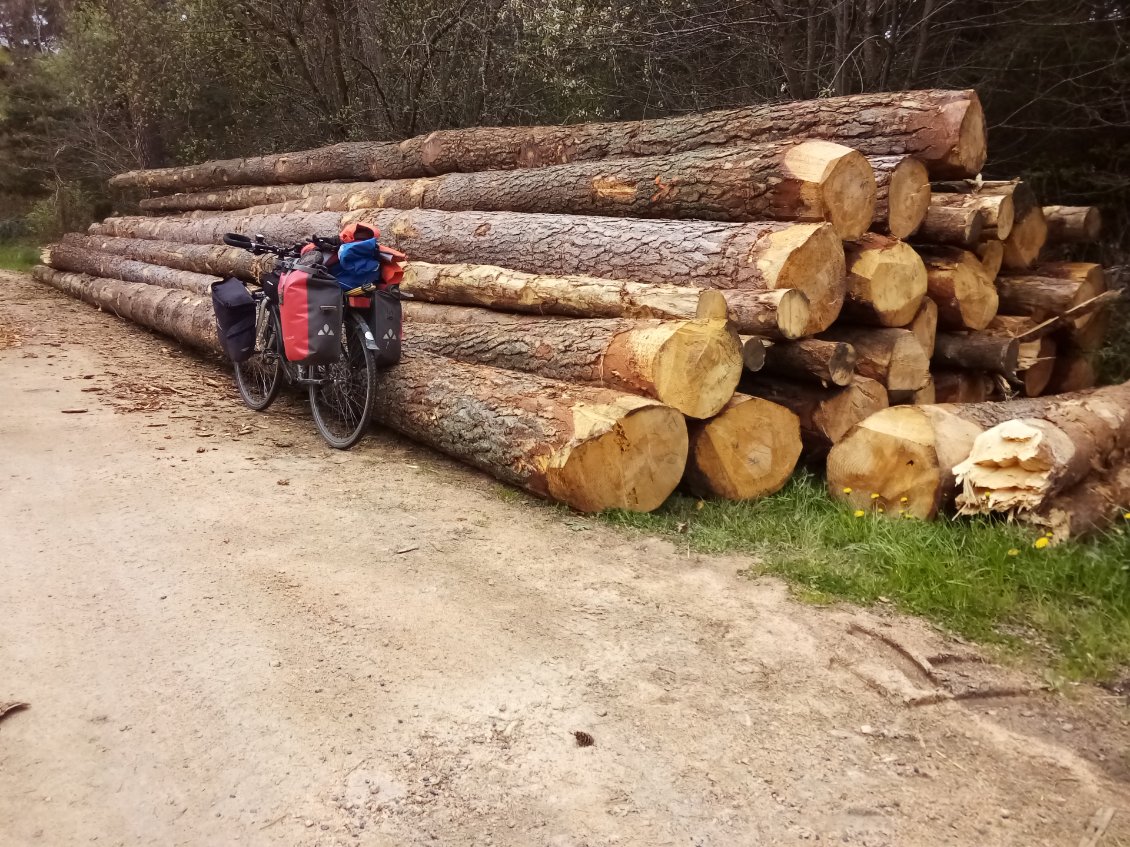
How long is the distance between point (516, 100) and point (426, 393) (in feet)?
29.1

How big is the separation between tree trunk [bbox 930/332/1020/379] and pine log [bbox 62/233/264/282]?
6086 mm

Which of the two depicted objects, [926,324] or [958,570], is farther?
[926,324]

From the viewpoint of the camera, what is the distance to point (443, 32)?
1210 centimetres

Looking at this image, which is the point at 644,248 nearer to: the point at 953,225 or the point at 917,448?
the point at 953,225

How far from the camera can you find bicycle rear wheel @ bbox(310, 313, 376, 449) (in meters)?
5.41

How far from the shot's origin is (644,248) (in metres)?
5.42

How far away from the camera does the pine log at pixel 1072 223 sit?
632cm

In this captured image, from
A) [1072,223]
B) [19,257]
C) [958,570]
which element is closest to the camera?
[958,570]

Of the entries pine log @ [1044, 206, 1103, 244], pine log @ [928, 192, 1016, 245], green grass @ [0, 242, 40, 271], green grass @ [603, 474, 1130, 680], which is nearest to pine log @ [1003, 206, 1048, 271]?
pine log @ [1044, 206, 1103, 244]

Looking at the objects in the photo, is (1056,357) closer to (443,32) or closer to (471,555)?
(471,555)

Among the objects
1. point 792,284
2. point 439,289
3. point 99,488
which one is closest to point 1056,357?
point 792,284

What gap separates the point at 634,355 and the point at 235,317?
3363mm

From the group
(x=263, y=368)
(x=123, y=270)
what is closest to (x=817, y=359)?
(x=263, y=368)

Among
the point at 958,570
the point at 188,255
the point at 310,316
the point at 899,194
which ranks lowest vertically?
the point at 958,570
